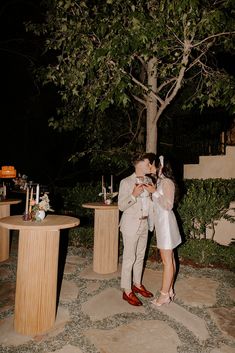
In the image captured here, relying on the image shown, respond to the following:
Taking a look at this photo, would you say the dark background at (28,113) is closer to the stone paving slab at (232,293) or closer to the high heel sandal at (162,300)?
the stone paving slab at (232,293)

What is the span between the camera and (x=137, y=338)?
12.0 ft

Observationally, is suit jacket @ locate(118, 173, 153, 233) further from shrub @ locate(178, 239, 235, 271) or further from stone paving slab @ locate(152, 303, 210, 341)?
shrub @ locate(178, 239, 235, 271)

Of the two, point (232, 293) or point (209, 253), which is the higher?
point (209, 253)

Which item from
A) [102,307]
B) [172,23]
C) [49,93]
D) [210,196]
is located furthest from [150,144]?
[49,93]

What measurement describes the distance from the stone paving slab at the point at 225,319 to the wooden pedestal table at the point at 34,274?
2080 mm

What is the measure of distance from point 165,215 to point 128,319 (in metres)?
1.39

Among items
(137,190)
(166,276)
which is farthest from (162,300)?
(137,190)

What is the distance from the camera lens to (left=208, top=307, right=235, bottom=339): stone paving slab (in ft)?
12.7

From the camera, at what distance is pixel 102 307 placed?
4.43 meters

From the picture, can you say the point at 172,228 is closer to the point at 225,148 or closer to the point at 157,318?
the point at 157,318

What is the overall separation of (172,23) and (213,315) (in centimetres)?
474

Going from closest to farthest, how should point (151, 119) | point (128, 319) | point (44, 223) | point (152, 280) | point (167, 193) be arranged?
1. point (44, 223)
2. point (128, 319)
3. point (167, 193)
4. point (152, 280)
5. point (151, 119)

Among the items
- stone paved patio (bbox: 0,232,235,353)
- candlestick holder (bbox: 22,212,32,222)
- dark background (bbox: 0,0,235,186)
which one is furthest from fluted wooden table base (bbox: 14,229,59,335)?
dark background (bbox: 0,0,235,186)

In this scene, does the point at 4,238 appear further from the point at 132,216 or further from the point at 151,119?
the point at 151,119
